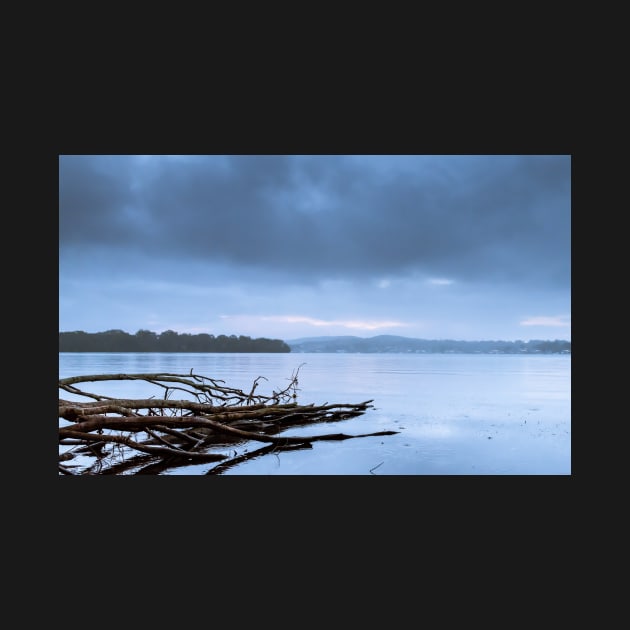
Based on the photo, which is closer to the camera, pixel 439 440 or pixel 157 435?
pixel 157 435

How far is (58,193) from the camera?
4695mm

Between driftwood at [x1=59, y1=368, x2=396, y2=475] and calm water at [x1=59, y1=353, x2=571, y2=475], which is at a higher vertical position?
driftwood at [x1=59, y1=368, x2=396, y2=475]

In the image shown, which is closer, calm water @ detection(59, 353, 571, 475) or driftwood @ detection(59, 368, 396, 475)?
driftwood @ detection(59, 368, 396, 475)

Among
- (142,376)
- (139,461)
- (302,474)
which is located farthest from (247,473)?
(142,376)

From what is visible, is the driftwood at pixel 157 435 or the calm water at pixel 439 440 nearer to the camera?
the driftwood at pixel 157 435

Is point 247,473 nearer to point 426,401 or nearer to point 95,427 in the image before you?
point 95,427

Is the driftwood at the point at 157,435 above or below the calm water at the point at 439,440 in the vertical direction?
above

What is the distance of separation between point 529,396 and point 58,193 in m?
9.86

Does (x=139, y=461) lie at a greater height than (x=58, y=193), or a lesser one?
lesser

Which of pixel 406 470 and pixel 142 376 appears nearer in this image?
pixel 406 470

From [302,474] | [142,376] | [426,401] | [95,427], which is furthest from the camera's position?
[426,401]

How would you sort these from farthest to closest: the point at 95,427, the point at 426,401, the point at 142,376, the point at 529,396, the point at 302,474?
1. the point at 529,396
2. the point at 426,401
3. the point at 142,376
4. the point at 302,474
5. the point at 95,427

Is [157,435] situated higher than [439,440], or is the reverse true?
[157,435]
